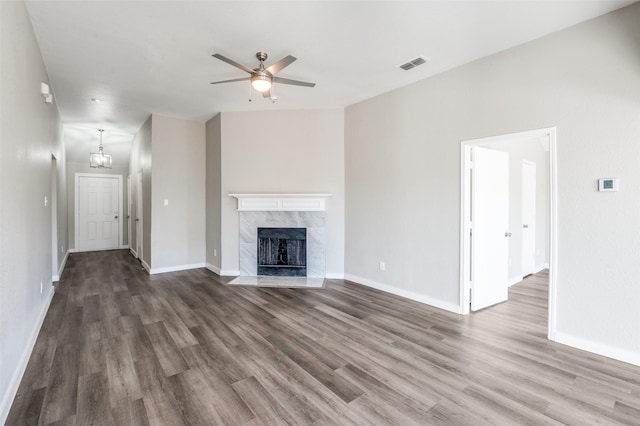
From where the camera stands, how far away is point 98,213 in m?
8.12

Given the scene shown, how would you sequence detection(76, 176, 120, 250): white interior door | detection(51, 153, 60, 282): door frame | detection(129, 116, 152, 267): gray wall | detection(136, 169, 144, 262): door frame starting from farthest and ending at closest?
detection(76, 176, 120, 250): white interior door → detection(136, 169, 144, 262): door frame → detection(129, 116, 152, 267): gray wall → detection(51, 153, 60, 282): door frame

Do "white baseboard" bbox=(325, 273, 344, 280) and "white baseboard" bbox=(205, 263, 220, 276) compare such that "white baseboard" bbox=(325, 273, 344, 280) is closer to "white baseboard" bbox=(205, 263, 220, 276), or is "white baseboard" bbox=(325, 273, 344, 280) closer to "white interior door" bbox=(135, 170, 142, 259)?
"white baseboard" bbox=(205, 263, 220, 276)

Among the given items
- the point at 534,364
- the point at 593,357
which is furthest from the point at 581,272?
the point at 534,364

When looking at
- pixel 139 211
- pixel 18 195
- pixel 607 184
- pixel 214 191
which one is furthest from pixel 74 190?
pixel 607 184

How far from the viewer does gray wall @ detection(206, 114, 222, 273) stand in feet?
17.6

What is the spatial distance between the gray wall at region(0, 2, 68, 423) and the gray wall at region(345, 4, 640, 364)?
3.89 meters

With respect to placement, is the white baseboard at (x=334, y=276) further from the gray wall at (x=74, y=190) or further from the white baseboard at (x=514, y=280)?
the gray wall at (x=74, y=190)

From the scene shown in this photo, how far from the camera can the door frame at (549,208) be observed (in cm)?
278

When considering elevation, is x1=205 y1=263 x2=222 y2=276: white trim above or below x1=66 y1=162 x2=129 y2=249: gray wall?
below

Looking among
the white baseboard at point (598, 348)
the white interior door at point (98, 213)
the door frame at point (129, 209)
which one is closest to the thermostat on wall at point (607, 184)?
the white baseboard at point (598, 348)

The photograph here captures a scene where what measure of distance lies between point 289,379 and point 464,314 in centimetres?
235

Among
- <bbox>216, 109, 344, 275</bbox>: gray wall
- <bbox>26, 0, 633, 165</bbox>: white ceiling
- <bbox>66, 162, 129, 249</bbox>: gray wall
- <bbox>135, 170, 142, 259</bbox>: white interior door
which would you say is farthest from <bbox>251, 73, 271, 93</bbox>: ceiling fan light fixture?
<bbox>66, 162, 129, 249</bbox>: gray wall

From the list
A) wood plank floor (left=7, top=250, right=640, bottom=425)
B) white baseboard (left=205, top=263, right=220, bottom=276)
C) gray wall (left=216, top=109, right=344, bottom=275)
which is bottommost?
wood plank floor (left=7, top=250, right=640, bottom=425)

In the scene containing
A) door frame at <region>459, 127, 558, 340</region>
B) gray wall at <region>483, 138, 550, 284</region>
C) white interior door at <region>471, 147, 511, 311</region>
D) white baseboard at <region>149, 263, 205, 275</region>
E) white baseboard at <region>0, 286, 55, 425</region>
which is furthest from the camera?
white baseboard at <region>149, 263, 205, 275</region>
